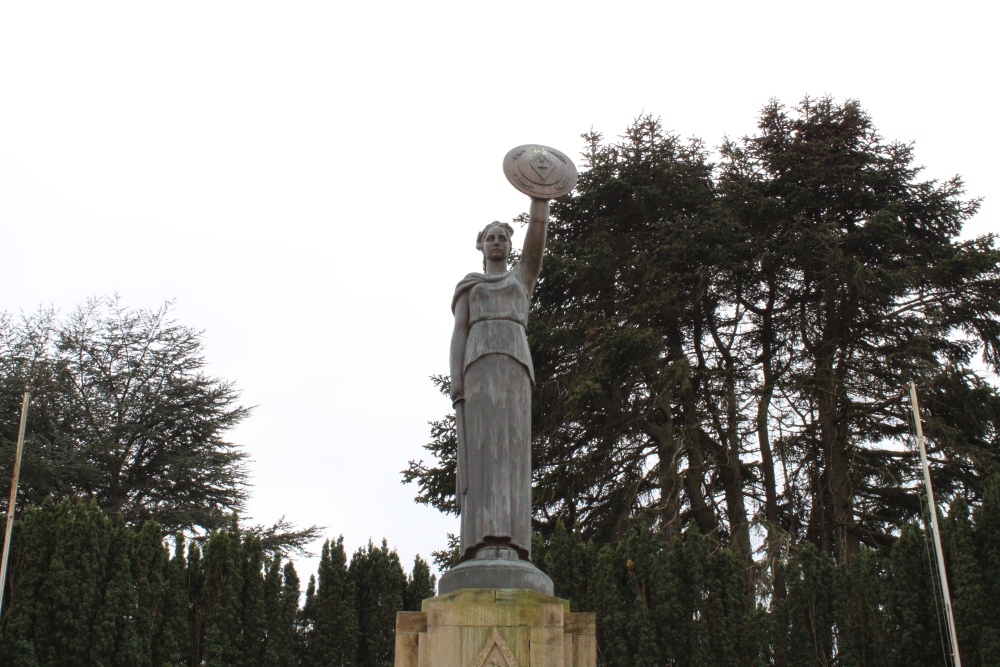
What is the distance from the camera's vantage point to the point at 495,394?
23.8 feet

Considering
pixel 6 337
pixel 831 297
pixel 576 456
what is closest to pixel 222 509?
pixel 6 337

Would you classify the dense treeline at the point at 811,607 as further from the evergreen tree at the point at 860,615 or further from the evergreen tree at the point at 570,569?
the evergreen tree at the point at 570,569

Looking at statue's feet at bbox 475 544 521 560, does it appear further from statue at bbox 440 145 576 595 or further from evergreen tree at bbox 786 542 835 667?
evergreen tree at bbox 786 542 835 667

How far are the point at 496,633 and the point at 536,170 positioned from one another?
3.31 m

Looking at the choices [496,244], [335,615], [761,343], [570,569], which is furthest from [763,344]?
[496,244]

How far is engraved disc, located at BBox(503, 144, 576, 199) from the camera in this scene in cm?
748

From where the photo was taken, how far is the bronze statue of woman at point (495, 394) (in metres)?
6.94

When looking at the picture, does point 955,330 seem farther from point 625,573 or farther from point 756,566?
point 625,573

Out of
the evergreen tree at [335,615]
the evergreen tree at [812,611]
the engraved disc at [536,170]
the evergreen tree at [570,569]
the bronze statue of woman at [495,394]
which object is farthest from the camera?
the evergreen tree at [570,569]

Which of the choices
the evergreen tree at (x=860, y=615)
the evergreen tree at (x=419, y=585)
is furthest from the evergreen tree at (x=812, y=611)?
the evergreen tree at (x=419, y=585)

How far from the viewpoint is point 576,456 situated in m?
20.7

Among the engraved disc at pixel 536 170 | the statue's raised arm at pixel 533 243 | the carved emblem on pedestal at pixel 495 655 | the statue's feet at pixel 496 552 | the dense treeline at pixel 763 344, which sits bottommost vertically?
the carved emblem on pedestal at pixel 495 655

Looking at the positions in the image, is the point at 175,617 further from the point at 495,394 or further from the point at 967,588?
the point at 967,588

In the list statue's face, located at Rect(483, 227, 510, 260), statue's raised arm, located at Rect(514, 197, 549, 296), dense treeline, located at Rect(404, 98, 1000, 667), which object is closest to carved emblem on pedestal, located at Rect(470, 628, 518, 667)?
statue's raised arm, located at Rect(514, 197, 549, 296)
